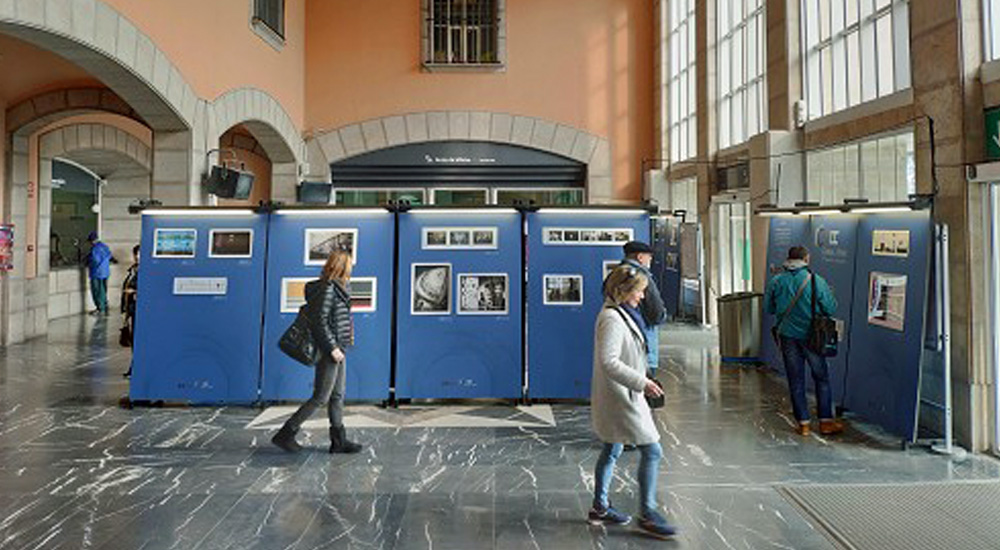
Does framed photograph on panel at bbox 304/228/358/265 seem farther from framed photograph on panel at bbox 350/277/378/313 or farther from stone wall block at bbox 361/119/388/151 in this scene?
stone wall block at bbox 361/119/388/151

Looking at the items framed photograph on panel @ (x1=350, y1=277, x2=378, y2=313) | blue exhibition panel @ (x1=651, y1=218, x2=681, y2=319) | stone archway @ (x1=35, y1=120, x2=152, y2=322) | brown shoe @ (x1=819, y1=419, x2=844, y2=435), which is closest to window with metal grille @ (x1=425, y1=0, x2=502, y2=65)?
blue exhibition panel @ (x1=651, y1=218, x2=681, y2=319)

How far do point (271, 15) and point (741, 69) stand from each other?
25.5ft

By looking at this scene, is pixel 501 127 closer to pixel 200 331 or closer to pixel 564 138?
pixel 564 138

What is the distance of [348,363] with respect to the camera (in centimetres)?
623

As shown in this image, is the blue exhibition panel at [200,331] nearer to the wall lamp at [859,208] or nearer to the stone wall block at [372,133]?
the wall lamp at [859,208]

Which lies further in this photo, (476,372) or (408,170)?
(408,170)

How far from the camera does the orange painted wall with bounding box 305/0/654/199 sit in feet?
45.4

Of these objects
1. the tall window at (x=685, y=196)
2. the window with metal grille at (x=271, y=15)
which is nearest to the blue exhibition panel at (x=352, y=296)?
the window with metal grille at (x=271, y=15)

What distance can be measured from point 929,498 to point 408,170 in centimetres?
1157

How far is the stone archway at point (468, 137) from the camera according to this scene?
13.8 metres

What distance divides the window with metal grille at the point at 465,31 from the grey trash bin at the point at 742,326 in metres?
7.94

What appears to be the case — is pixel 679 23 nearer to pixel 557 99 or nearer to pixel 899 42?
pixel 557 99

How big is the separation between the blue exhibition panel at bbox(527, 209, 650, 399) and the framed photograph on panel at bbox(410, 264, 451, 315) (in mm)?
762

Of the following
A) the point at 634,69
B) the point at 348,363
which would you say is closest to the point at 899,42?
the point at 348,363
